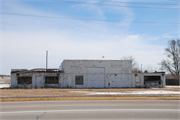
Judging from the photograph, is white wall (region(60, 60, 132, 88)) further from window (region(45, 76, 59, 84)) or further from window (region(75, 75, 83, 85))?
Answer: window (region(45, 76, 59, 84))

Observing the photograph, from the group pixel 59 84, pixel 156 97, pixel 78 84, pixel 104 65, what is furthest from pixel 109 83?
pixel 156 97

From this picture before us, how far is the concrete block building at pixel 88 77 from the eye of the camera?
105 feet

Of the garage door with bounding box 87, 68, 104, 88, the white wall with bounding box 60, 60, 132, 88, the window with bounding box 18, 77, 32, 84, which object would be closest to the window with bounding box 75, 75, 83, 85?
the white wall with bounding box 60, 60, 132, 88

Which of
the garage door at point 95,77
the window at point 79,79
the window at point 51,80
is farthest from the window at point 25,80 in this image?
the garage door at point 95,77

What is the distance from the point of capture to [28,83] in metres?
31.9

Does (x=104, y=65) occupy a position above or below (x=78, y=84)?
above

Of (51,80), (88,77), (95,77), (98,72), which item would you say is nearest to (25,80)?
(51,80)

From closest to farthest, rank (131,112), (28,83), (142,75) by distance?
1. (131,112)
2. (28,83)
3. (142,75)

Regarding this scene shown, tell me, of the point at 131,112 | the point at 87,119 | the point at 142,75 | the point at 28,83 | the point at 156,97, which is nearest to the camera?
the point at 87,119

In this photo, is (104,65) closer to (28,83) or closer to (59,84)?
(59,84)

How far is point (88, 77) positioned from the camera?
1308 inches

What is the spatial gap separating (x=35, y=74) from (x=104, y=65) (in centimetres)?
1170

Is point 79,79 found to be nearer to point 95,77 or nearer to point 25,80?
point 95,77

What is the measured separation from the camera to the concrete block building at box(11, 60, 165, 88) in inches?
1260
